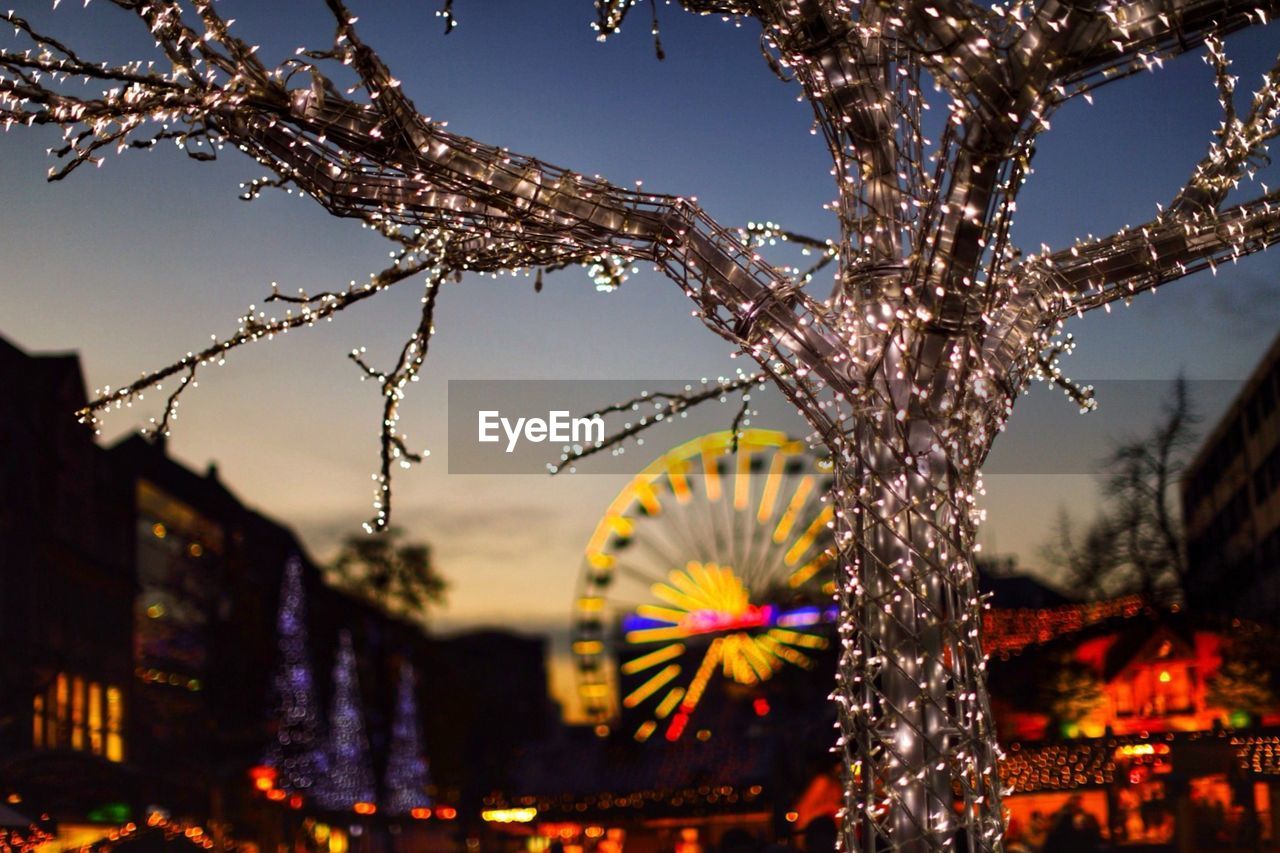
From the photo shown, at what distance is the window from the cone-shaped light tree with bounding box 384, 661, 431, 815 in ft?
30.6

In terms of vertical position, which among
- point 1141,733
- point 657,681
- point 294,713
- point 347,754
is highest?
point 657,681

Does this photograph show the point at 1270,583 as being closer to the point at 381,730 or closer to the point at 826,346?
the point at 381,730

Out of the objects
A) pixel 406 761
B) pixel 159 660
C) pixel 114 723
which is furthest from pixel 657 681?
pixel 406 761

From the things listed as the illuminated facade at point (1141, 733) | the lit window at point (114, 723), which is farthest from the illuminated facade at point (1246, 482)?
the lit window at point (114, 723)

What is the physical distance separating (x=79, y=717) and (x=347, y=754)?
29.5 ft

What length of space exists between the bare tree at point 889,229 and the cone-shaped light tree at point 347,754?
91.0 feet

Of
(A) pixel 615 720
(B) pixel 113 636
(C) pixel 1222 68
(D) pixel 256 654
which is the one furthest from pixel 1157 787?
(D) pixel 256 654

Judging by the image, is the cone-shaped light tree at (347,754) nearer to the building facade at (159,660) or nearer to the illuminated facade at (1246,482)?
the building facade at (159,660)

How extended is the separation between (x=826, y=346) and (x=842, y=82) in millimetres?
531

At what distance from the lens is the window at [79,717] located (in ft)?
68.7

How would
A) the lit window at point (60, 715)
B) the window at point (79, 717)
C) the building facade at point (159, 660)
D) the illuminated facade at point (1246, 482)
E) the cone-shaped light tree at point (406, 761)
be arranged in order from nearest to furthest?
the building facade at point (159, 660)
the window at point (79, 717)
the lit window at point (60, 715)
the illuminated facade at point (1246, 482)
the cone-shaped light tree at point (406, 761)

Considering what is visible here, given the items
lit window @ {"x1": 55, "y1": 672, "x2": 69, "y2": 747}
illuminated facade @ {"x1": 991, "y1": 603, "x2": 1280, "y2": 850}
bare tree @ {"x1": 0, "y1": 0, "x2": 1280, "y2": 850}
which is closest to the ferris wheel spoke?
illuminated facade @ {"x1": 991, "y1": 603, "x2": 1280, "y2": 850}

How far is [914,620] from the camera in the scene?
257 centimetres

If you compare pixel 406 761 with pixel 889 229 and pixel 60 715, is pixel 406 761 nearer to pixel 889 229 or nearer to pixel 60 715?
pixel 60 715
